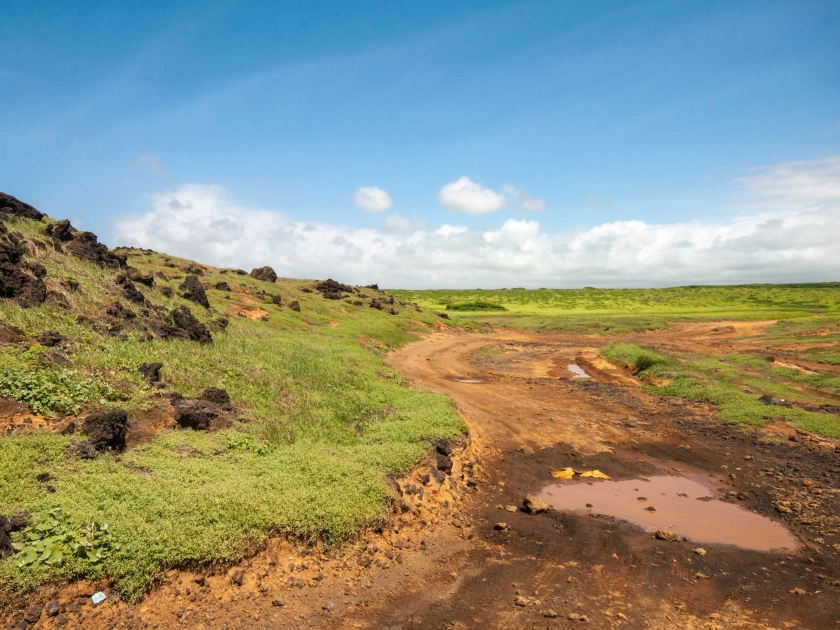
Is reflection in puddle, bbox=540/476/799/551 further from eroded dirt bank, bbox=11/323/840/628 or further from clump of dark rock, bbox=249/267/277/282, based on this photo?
clump of dark rock, bbox=249/267/277/282

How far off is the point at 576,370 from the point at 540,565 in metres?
25.8

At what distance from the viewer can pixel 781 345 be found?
4431 cm

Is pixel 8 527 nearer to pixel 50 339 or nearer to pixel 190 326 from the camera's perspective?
pixel 50 339

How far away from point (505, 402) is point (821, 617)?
1477 centimetres

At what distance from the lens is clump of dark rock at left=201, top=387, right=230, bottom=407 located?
14570 mm

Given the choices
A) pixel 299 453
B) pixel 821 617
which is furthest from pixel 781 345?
pixel 299 453

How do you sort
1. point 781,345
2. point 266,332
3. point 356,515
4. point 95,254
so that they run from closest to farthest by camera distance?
point 356,515, point 95,254, point 266,332, point 781,345

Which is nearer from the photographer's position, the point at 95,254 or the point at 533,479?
the point at 533,479

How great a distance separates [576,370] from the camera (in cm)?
3409

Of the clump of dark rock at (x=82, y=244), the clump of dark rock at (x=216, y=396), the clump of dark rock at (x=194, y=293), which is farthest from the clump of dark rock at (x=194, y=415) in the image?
the clump of dark rock at (x=194, y=293)

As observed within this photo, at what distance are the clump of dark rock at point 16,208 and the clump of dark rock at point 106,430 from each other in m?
23.9

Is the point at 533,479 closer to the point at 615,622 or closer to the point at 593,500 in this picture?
the point at 593,500

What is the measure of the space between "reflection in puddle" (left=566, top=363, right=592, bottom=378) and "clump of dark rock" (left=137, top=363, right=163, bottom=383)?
24.3 meters

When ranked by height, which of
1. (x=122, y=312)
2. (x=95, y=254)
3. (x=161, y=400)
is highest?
(x=95, y=254)
